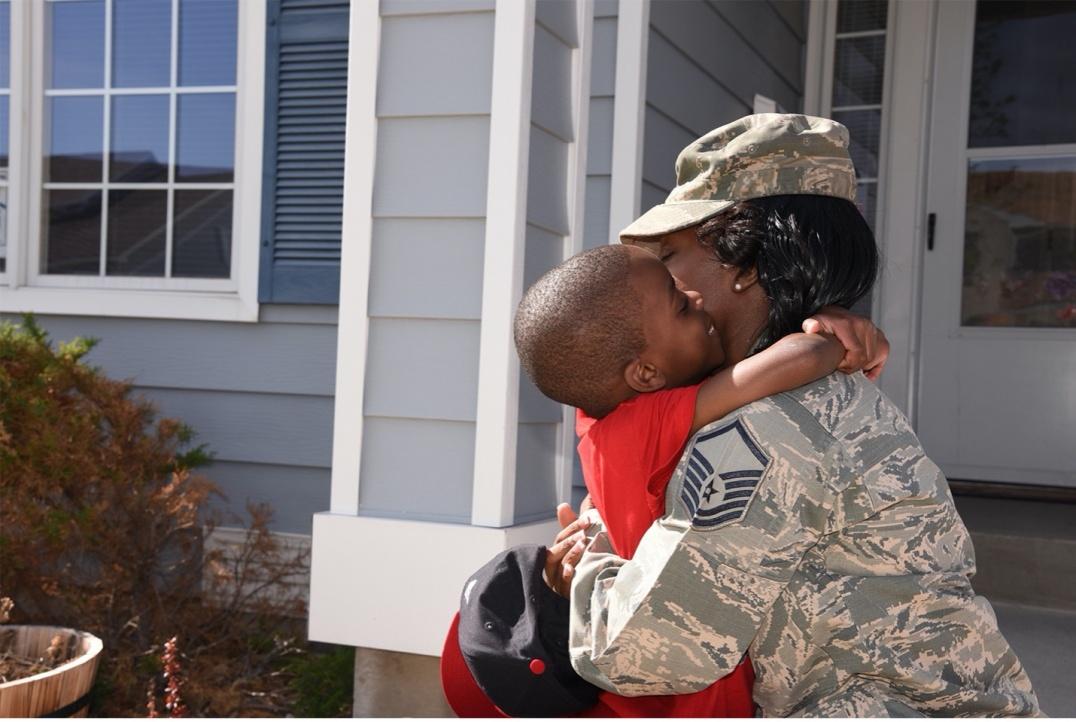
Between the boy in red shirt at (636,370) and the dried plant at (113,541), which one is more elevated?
the boy in red shirt at (636,370)

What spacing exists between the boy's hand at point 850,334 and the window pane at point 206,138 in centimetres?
330

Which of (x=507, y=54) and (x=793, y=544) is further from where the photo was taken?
(x=507, y=54)

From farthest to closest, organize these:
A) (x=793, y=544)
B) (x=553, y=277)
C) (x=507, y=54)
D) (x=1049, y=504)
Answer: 1. (x=1049, y=504)
2. (x=507, y=54)
3. (x=553, y=277)
4. (x=793, y=544)

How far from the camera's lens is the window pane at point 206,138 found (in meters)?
4.12

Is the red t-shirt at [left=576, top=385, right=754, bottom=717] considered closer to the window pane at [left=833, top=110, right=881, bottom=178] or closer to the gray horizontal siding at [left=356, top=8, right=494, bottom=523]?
the gray horizontal siding at [left=356, top=8, right=494, bottom=523]

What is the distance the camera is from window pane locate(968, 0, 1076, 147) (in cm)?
412

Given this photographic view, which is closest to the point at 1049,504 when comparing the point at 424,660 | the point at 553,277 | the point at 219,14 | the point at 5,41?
the point at 424,660

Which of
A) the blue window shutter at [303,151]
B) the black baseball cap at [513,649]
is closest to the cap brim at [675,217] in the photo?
the black baseball cap at [513,649]

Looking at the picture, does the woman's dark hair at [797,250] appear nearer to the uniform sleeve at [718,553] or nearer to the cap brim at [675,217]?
the cap brim at [675,217]

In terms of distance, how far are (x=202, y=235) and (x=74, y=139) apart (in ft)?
→ 2.43

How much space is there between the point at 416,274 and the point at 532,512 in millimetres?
653

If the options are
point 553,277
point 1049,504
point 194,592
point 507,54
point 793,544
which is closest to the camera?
point 793,544

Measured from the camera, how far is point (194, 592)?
3562 millimetres

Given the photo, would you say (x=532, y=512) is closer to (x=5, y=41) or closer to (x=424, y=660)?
(x=424, y=660)
